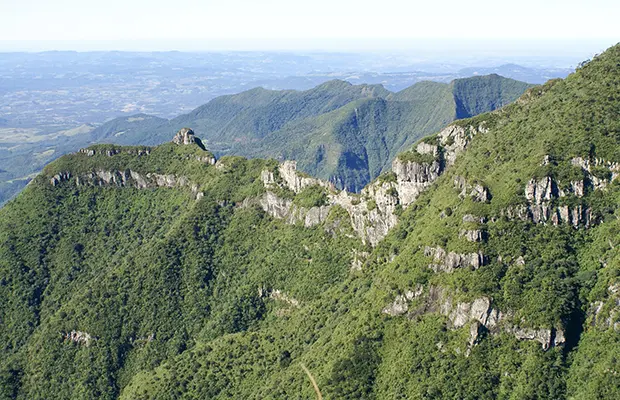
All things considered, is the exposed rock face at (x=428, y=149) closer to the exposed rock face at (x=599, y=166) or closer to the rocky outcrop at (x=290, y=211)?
the rocky outcrop at (x=290, y=211)

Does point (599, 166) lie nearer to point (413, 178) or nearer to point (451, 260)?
point (451, 260)

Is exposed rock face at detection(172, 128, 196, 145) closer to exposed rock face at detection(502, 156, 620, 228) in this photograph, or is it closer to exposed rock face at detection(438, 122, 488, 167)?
exposed rock face at detection(438, 122, 488, 167)

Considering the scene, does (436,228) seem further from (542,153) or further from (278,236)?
(278,236)

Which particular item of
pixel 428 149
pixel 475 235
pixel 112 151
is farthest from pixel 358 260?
pixel 112 151

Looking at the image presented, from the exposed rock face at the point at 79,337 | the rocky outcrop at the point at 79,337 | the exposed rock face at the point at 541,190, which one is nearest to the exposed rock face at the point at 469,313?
the exposed rock face at the point at 541,190

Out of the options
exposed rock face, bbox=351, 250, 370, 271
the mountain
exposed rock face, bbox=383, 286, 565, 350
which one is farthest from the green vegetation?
exposed rock face, bbox=383, 286, 565, 350
